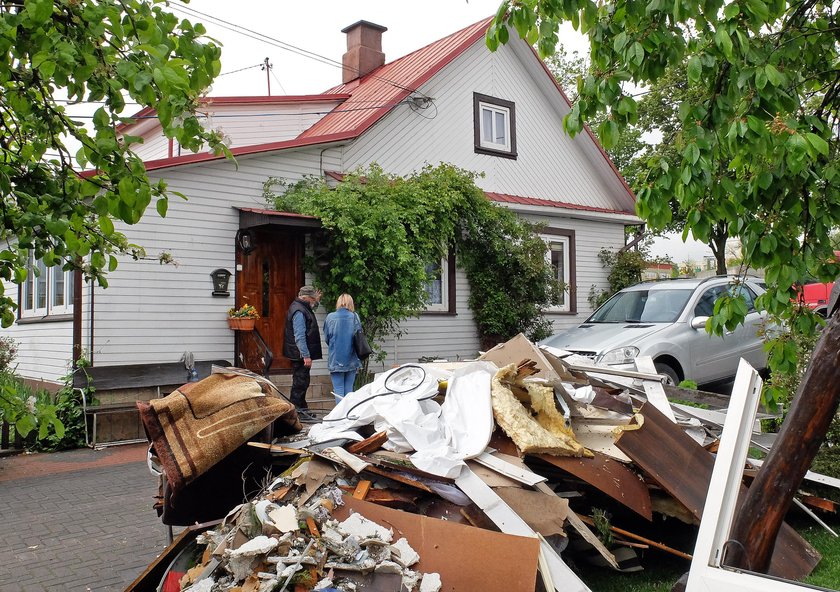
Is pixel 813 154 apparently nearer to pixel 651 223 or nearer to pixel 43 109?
pixel 651 223

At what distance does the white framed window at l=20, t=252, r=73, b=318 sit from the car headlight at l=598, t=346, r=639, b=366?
7991 millimetres

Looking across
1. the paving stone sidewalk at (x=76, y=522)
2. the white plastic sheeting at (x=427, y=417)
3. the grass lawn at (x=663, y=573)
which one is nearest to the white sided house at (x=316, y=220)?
the paving stone sidewalk at (x=76, y=522)

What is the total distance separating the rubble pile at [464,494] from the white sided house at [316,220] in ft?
14.8

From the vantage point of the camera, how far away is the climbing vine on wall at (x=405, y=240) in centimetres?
A: 1159

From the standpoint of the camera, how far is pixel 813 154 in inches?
137

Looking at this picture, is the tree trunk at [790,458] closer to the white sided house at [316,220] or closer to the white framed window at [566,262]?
the white sided house at [316,220]

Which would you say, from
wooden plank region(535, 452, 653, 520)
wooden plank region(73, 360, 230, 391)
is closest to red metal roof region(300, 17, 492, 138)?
wooden plank region(73, 360, 230, 391)

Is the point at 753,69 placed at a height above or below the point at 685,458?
above

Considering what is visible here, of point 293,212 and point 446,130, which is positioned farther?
point 446,130

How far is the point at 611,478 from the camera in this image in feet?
16.1

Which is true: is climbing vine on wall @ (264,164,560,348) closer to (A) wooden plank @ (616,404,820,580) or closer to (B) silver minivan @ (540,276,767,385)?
(B) silver minivan @ (540,276,767,385)

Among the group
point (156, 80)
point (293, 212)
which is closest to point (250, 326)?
point (293, 212)

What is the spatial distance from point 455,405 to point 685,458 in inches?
70.3

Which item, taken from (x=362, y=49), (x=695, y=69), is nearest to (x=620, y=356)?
(x=695, y=69)
